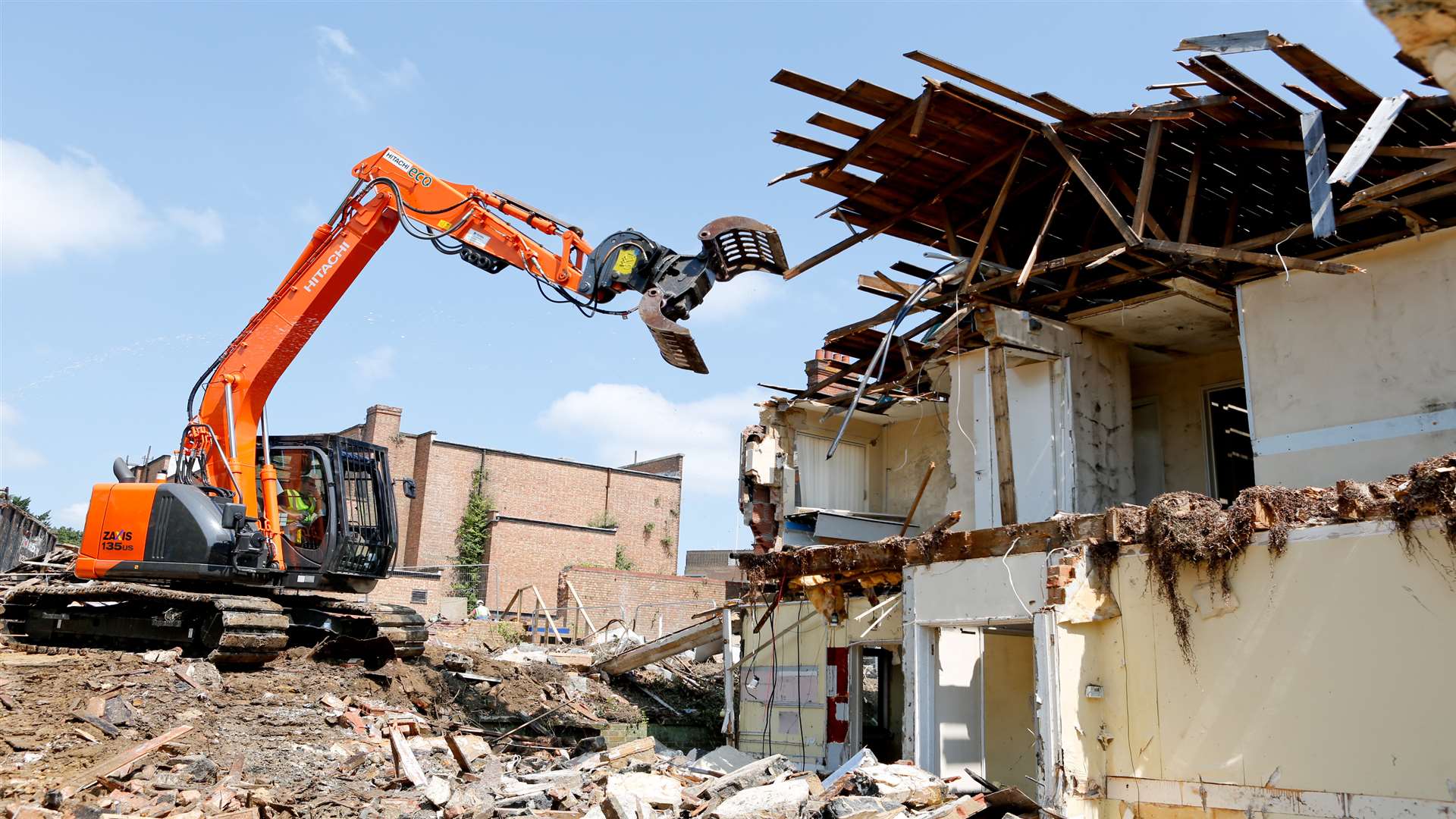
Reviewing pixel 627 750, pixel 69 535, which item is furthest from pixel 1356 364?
pixel 69 535

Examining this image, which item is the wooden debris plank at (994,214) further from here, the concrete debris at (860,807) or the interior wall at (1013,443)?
the concrete debris at (860,807)

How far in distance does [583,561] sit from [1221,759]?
1324 inches

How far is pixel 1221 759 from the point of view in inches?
367

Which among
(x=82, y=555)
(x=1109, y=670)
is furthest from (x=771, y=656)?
(x=82, y=555)

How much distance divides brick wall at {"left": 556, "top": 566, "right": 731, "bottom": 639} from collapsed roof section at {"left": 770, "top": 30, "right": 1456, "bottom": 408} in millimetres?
19905

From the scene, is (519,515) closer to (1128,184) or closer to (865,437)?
(865,437)

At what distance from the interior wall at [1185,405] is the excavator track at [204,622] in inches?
425

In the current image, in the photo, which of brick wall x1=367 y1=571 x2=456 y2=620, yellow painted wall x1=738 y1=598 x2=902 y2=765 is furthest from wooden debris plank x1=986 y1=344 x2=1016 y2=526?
brick wall x1=367 y1=571 x2=456 y2=620

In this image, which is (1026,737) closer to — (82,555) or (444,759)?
(444,759)

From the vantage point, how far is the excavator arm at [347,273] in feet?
44.9

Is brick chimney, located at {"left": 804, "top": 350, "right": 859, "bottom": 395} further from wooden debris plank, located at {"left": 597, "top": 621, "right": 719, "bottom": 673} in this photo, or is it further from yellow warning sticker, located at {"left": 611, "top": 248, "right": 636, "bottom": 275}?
yellow warning sticker, located at {"left": 611, "top": 248, "right": 636, "bottom": 275}

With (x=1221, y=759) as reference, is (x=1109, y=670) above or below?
above

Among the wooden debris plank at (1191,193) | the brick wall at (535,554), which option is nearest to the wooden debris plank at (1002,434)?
the wooden debris plank at (1191,193)

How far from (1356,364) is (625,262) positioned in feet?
25.4
